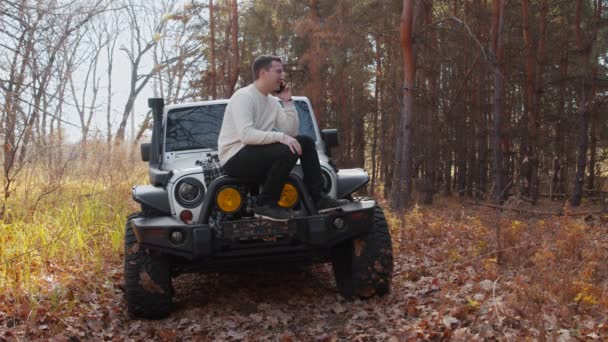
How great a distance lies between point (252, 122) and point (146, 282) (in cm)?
148

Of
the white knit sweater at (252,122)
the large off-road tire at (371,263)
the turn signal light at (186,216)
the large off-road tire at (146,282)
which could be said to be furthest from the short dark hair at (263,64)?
the large off-road tire at (146,282)

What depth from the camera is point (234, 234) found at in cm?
414

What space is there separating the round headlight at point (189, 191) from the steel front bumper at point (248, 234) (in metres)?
0.18

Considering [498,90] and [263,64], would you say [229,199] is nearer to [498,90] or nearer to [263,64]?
[263,64]

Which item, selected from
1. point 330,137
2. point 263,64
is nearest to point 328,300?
point 330,137

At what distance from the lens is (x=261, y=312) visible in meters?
4.77

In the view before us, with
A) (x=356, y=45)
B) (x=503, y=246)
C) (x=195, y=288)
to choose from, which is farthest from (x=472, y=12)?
(x=195, y=288)

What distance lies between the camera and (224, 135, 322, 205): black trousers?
4.19 meters

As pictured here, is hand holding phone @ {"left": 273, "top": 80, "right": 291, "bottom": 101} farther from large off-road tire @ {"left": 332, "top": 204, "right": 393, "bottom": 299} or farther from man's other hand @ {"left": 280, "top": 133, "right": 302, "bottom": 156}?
large off-road tire @ {"left": 332, "top": 204, "right": 393, "bottom": 299}

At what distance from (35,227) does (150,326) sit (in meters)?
2.52

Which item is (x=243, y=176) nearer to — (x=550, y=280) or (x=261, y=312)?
(x=261, y=312)

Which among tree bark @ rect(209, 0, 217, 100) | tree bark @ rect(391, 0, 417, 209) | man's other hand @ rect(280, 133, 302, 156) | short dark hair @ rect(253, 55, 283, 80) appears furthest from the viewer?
tree bark @ rect(209, 0, 217, 100)

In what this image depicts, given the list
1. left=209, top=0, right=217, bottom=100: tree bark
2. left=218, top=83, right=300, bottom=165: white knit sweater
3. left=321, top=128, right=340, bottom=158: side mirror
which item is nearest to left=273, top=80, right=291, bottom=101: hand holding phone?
left=218, top=83, right=300, bottom=165: white knit sweater

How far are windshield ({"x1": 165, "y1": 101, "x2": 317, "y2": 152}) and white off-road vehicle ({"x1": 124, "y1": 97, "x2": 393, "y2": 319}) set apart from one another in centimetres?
60
